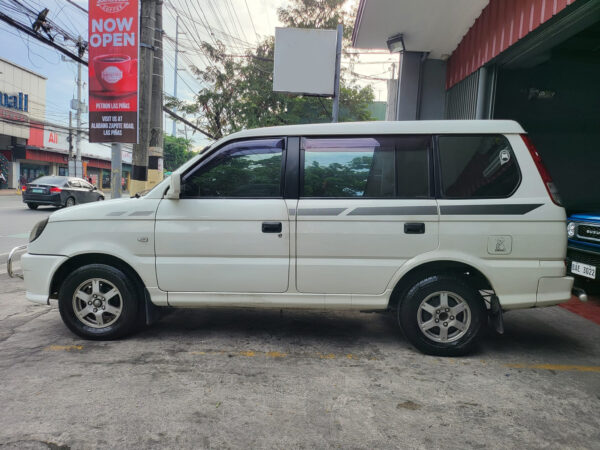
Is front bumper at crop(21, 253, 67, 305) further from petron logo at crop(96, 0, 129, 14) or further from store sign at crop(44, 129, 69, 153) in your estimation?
store sign at crop(44, 129, 69, 153)

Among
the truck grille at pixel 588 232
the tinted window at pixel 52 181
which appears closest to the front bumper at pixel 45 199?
the tinted window at pixel 52 181

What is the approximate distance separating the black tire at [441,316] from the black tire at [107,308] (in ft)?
7.77

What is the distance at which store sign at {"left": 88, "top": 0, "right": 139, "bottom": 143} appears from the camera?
26.7ft

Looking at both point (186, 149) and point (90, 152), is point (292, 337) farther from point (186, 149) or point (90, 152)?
point (186, 149)

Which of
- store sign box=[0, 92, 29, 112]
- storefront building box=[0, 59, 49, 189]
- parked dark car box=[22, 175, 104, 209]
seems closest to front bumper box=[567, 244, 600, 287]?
parked dark car box=[22, 175, 104, 209]

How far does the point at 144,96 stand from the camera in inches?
339

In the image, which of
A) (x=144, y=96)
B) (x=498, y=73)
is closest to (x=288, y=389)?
(x=498, y=73)

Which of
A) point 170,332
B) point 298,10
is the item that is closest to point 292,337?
point 170,332

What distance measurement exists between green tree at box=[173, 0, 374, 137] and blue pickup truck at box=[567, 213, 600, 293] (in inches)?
565

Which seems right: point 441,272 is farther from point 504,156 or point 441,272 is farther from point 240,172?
point 240,172

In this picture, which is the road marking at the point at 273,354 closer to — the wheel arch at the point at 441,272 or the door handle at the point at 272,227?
the wheel arch at the point at 441,272

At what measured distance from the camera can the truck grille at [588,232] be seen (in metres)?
5.00

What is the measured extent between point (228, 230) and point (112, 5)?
683 centimetres

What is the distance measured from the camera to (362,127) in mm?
3711
